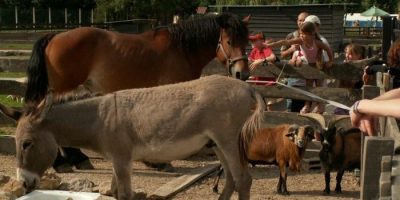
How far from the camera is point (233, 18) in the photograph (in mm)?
8117

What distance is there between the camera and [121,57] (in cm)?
827

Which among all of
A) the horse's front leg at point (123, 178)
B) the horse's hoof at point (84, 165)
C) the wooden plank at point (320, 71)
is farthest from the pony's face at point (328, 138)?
the horse's hoof at point (84, 165)

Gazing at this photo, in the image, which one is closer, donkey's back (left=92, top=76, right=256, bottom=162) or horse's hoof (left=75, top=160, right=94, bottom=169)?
donkey's back (left=92, top=76, right=256, bottom=162)

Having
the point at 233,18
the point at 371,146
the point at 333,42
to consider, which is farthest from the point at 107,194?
the point at 333,42

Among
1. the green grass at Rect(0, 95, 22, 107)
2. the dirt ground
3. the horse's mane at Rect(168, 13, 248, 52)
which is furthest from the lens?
the green grass at Rect(0, 95, 22, 107)

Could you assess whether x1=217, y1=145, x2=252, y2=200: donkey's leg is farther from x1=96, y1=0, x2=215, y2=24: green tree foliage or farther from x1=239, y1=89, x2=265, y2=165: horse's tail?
x1=96, y1=0, x2=215, y2=24: green tree foliage

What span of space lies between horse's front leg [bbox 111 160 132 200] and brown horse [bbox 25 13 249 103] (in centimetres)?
238

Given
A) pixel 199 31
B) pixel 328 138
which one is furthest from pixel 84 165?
pixel 328 138

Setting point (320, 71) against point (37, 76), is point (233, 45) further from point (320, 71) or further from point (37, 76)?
point (37, 76)

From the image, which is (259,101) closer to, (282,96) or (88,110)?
(88,110)

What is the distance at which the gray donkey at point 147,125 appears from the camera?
5949 millimetres

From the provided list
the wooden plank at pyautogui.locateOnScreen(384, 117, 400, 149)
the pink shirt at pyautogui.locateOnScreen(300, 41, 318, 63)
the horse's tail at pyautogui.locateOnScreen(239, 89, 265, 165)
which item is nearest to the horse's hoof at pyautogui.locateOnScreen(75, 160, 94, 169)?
the horse's tail at pyautogui.locateOnScreen(239, 89, 265, 165)

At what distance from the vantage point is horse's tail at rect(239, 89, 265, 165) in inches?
240

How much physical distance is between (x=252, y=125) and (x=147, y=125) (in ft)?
3.26
